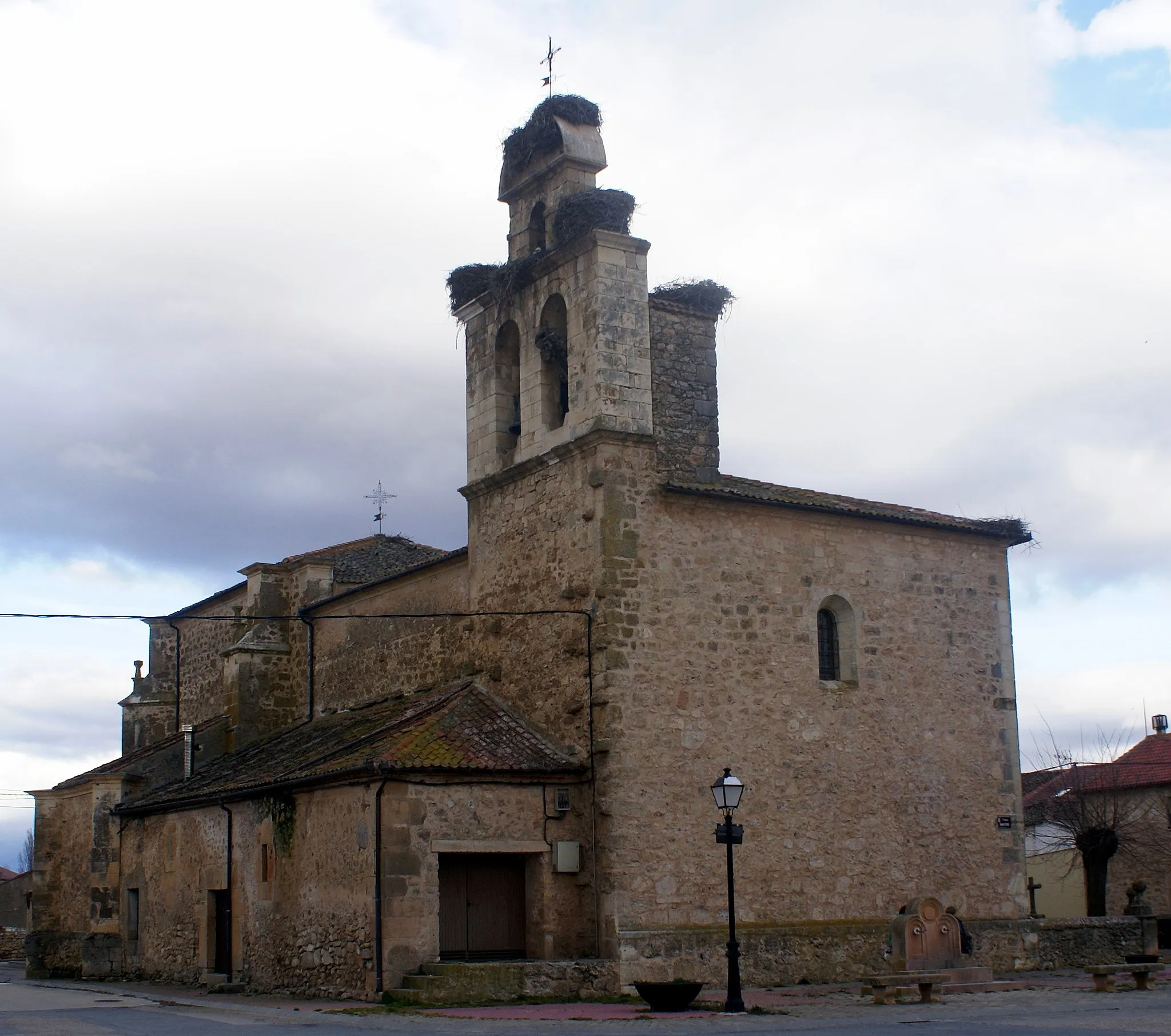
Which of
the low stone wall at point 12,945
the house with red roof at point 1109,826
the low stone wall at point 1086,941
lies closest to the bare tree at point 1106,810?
the house with red roof at point 1109,826

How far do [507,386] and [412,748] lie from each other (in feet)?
21.3

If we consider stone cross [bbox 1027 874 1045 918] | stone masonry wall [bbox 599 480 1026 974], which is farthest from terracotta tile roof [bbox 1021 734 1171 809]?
stone masonry wall [bbox 599 480 1026 974]

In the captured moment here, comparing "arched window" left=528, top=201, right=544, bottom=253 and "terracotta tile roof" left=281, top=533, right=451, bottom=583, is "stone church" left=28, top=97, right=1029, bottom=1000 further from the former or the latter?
"terracotta tile roof" left=281, top=533, right=451, bottom=583

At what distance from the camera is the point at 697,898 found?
19.3 meters

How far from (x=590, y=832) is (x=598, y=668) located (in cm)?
212

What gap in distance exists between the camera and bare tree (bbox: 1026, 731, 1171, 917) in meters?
36.1

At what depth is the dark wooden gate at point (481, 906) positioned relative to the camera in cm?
1892

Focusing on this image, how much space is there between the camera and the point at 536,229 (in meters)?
22.9

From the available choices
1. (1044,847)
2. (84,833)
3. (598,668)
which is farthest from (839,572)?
(1044,847)

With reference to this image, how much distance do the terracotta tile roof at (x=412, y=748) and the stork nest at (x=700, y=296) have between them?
6.34 meters

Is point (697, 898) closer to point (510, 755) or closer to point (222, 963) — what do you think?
point (510, 755)

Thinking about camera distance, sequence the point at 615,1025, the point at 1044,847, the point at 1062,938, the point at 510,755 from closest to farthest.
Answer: the point at 615,1025
the point at 510,755
the point at 1062,938
the point at 1044,847

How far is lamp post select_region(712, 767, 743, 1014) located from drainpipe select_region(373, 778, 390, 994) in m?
4.09

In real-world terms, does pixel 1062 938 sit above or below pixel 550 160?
below
